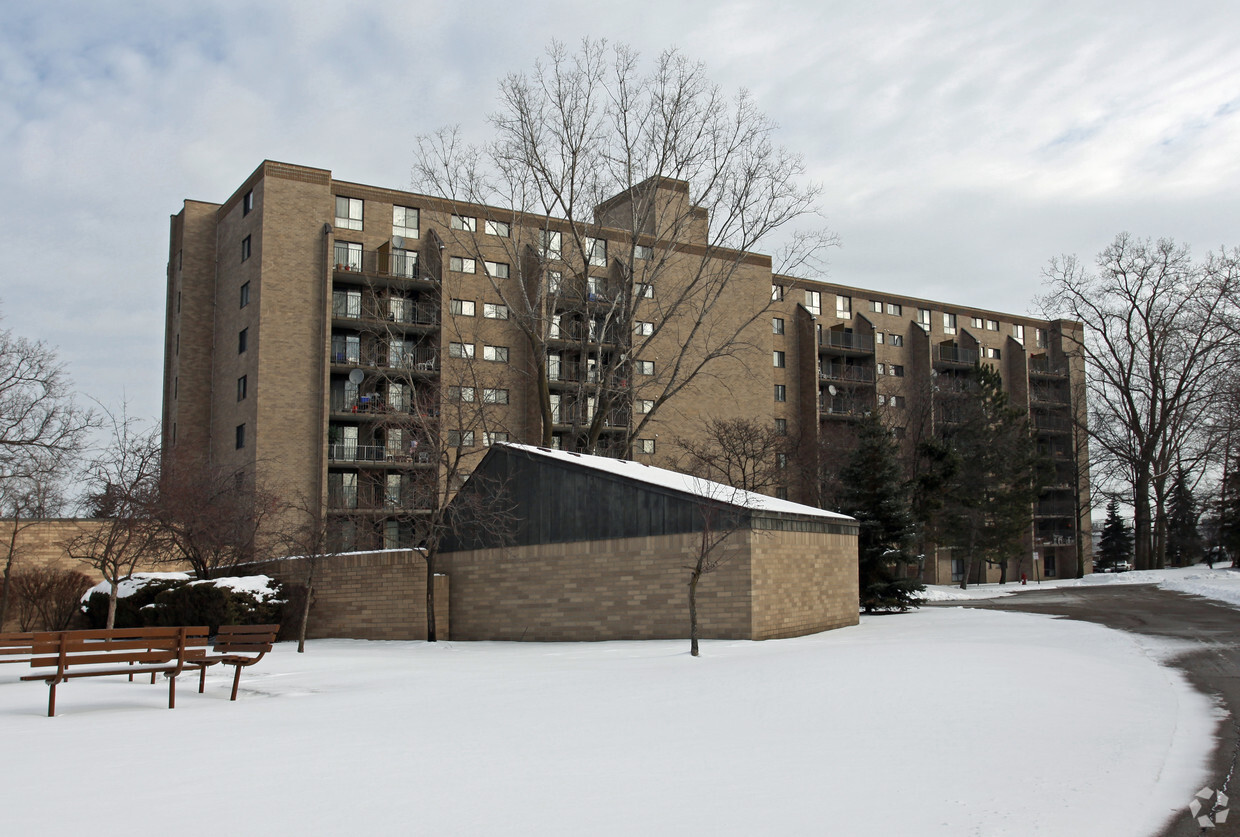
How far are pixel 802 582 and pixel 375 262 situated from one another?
98.2 ft

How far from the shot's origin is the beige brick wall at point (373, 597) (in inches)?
891

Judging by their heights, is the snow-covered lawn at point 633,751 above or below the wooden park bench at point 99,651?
below

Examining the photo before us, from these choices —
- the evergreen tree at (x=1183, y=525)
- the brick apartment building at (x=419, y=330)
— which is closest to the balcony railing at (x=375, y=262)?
→ the brick apartment building at (x=419, y=330)

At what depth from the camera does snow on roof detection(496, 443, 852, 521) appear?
19266mm

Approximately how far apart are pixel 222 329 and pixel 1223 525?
48.0 m

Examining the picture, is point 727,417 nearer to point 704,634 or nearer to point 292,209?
point 292,209

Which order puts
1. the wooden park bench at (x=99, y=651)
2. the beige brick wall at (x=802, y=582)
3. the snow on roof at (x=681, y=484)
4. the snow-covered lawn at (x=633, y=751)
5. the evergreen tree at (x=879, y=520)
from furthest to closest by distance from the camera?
the evergreen tree at (x=879, y=520) → the snow on roof at (x=681, y=484) → the beige brick wall at (x=802, y=582) → the wooden park bench at (x=99, y=651) → the snow-covered lawn at (x=633, y=751)

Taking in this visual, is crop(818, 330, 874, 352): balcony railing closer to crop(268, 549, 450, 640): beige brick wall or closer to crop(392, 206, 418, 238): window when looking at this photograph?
crop(392, 206, 418, 238): window

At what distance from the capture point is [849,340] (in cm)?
6456

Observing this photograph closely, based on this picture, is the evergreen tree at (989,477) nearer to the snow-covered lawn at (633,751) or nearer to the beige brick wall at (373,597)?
the beige brick wall at (373,597)

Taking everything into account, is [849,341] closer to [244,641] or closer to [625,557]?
[625,557]

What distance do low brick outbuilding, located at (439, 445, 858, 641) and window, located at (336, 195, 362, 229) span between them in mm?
24398

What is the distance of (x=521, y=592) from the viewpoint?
21.5 m

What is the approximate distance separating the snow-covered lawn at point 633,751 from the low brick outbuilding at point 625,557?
4.69 m
